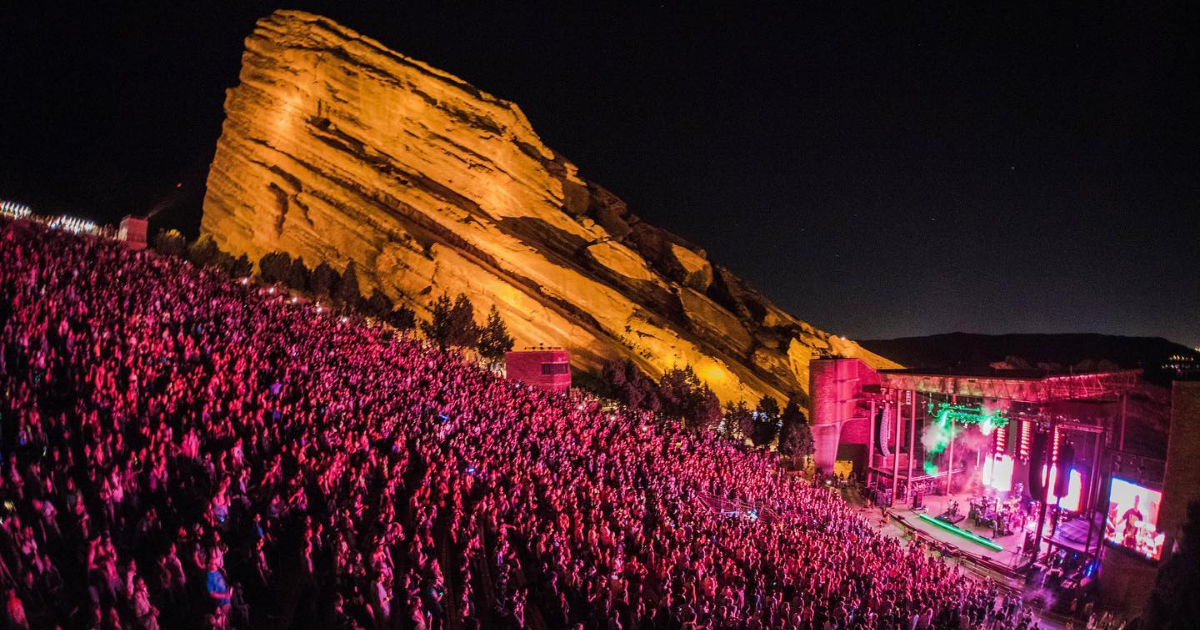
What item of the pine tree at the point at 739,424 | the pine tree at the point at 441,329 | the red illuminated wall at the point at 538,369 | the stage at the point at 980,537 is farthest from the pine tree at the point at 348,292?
the stage at the point at 980,537

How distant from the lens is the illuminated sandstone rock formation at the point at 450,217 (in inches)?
1886

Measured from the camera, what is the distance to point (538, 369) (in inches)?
1233

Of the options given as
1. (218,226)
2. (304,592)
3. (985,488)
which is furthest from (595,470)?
(218,226)

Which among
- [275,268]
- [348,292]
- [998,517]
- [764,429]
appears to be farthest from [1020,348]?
[275,268]

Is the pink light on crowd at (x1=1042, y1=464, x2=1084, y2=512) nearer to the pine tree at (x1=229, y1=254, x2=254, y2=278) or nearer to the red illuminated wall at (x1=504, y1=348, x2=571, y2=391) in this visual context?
the red illuminated wall at (x1=504, y1=348, x2=571, y2=391)

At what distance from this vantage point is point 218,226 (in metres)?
52.4

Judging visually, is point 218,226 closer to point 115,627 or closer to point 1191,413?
point 115,627

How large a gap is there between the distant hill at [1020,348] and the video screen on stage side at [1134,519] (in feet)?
345

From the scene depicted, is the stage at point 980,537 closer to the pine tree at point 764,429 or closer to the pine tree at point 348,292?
the pine tree at point 764,429

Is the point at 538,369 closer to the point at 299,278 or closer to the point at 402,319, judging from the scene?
the point at 402,319

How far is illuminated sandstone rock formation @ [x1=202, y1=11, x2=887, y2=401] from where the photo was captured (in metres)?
47.9

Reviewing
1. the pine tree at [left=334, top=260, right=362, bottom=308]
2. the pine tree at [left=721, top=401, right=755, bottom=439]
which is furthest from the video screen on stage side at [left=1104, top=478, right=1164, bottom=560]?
the pine tree at [left=334, top=260, right=362, bottom=308]

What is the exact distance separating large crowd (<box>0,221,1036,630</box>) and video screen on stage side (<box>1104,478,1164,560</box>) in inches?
151

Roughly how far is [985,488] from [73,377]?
1267 inches
